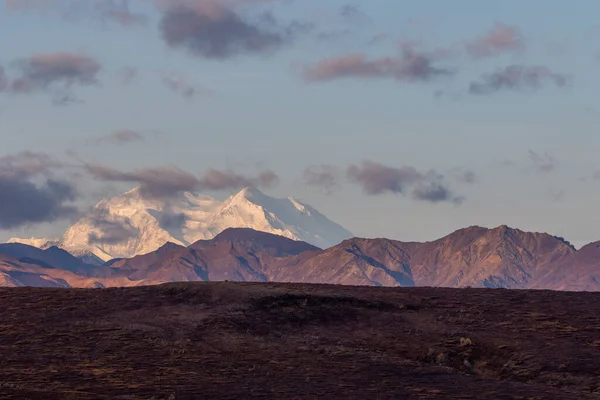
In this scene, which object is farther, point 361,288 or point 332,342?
point 361,288

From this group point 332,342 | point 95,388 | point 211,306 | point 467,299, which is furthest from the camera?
point 467,299

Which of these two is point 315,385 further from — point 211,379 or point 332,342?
point 332,342

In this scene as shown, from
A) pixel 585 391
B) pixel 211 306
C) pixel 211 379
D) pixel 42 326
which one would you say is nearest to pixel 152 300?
pixel 211 306

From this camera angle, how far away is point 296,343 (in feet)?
258

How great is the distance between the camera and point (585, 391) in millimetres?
67562

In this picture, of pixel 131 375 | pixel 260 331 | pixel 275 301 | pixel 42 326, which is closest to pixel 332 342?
pixel 260 331

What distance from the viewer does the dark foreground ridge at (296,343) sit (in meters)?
64.1

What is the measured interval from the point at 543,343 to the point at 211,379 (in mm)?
28827

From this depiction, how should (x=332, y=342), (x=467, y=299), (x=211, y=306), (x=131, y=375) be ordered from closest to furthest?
(x=131, y=375)
(x=332, y=342)
(x=211, y=306)
(x=467, y=299)

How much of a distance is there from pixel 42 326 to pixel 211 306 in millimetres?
15195

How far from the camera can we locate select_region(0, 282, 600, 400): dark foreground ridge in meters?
64.1

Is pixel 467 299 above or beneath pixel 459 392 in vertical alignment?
above

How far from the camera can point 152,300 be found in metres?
94.4

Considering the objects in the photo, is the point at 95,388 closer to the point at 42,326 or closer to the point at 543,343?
the point at 42,326
